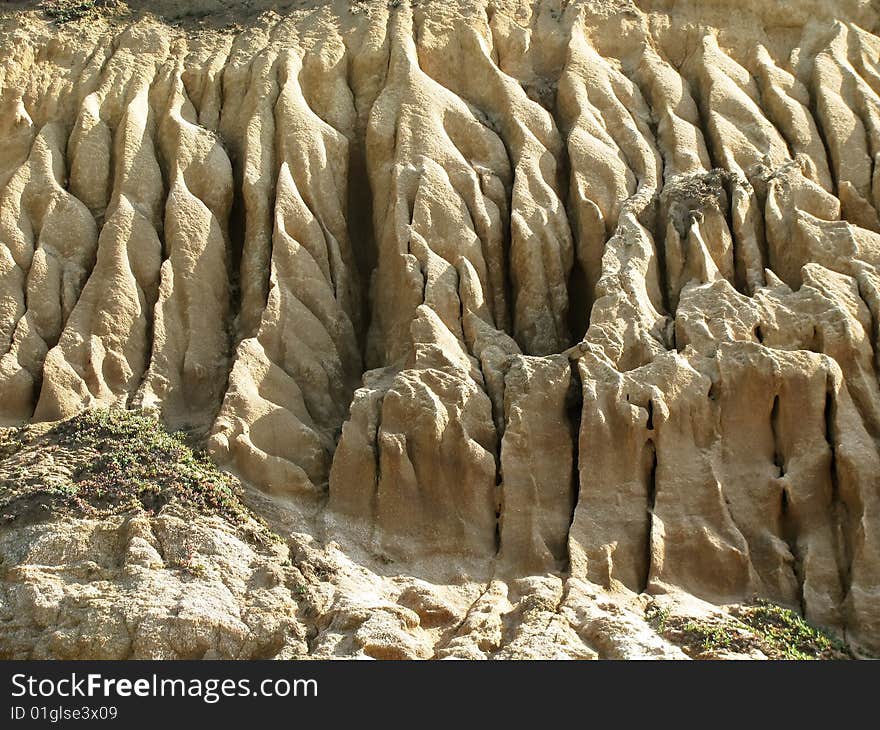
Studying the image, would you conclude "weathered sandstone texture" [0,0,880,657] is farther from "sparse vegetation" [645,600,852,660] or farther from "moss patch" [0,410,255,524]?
"moss patch" [0,410,255,524]

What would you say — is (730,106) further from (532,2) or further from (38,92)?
(38,92)

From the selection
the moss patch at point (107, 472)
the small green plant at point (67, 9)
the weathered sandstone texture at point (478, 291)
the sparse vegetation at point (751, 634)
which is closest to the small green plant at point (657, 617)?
the sparse vegetation at point (751, 634)

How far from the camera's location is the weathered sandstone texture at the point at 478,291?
1585 centimetres

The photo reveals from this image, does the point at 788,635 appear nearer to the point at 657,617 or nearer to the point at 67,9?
the point at 657,617

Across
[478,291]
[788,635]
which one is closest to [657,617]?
[788,635]

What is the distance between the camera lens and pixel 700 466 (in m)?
16.4

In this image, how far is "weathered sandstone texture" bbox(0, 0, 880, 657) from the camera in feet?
→ 52.0

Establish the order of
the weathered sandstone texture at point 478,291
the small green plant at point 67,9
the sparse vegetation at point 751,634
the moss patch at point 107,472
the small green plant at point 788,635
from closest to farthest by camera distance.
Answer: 1. the sparse vegetation at point 751,634
2. the small green plant at point 788,635
3. the weathered sandstone texture at point 478,291
4. the moss patch at point 107,472
5. the small green plant at point 67,9

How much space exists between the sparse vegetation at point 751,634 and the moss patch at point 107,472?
20.6 ft

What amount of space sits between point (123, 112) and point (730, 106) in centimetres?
1196

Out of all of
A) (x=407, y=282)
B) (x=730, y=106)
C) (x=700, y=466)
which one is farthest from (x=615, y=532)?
(x=730, y=106)

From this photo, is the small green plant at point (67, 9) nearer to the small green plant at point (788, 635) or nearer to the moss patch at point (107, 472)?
the moss patch at point (107, 472)

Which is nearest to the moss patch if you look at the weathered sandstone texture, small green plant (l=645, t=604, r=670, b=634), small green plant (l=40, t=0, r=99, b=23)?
the weathered sandstone texture

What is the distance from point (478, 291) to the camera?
1898 centimetres
